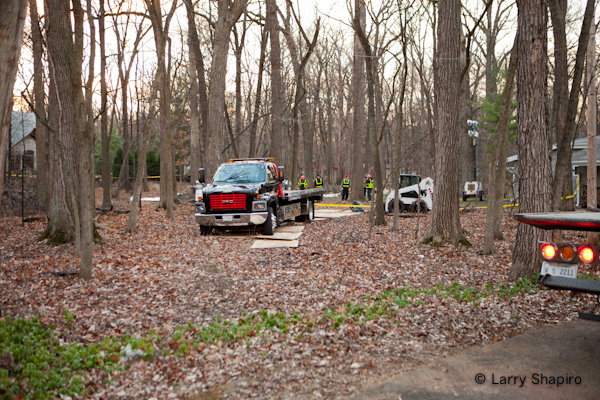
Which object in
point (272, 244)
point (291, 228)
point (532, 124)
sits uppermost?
point (532, 124)

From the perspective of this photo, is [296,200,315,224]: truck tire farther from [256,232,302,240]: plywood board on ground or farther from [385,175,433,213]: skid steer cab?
[385,175,433,213]: skid steer cab

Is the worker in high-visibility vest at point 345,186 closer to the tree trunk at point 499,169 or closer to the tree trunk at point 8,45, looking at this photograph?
the tree trunk at point 499,169

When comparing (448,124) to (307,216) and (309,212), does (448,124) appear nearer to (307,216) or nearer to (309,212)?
(307,216)

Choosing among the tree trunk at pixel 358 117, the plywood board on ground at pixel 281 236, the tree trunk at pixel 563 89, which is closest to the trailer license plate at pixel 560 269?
the plywood board on ground at pixel 281 236

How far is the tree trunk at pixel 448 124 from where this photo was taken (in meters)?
10.6

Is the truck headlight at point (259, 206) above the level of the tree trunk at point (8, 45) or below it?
below

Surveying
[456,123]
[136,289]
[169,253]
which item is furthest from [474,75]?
[136,289]

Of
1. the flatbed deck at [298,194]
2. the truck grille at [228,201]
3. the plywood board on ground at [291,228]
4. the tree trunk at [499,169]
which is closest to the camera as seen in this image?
the tree trunk at [499,169]

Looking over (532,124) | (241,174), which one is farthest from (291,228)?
(532,124)

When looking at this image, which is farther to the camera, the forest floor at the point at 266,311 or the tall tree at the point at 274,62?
the tall tree at the point at 274,62

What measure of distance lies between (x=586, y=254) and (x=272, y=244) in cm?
823

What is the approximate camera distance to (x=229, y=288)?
721cm

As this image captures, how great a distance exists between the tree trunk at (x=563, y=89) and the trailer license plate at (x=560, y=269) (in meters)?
9.68

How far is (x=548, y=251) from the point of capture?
14.6 feet
